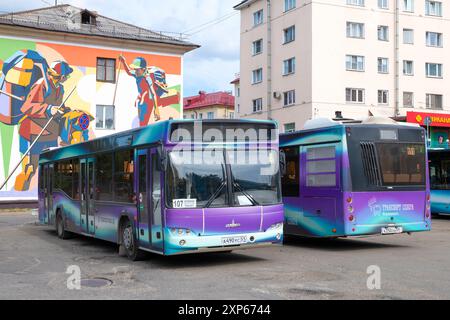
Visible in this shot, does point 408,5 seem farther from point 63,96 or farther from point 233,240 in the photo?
point 233,240

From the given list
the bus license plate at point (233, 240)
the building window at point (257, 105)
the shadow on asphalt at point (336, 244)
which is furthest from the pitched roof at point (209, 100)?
the bus license plate at point (233, 240)

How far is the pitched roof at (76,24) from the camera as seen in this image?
118ft

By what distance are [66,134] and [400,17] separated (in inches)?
1126

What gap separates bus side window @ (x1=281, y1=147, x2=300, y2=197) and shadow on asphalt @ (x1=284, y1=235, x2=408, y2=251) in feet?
4.54

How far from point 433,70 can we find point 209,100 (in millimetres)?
43586

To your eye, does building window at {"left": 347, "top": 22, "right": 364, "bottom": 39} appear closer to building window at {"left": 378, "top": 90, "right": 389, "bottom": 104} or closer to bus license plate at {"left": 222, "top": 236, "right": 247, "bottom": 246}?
building window at {"left": 378, "top": 90, "right": 389, "bottom": 104}

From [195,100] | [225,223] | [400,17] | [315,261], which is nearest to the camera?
[225,223]

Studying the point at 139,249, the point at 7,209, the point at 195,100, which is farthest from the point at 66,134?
the point at 195,100

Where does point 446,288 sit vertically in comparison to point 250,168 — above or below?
below

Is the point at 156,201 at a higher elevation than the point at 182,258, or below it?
higher

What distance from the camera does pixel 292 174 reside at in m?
14.9

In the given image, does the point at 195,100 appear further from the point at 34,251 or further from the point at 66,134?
the point at 34,251

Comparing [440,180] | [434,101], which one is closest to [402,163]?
[440,180]

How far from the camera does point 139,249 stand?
1171 cm
